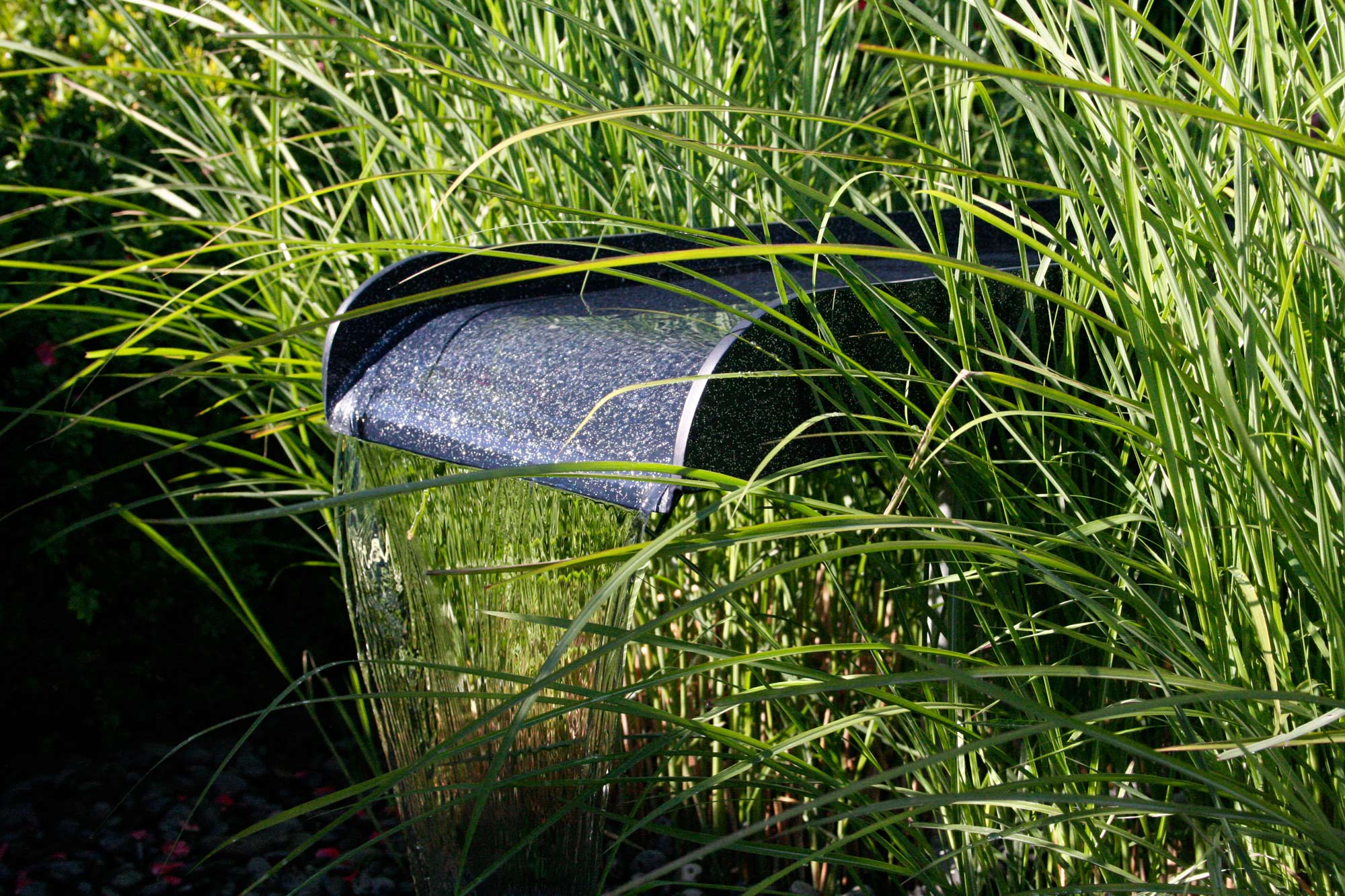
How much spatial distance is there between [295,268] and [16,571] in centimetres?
106

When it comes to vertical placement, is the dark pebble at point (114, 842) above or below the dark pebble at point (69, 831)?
below

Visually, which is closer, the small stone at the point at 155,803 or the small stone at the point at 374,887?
the small stone at the point at 374,887

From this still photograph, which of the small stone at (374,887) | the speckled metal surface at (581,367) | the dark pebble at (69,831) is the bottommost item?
the small stone at (374,887)

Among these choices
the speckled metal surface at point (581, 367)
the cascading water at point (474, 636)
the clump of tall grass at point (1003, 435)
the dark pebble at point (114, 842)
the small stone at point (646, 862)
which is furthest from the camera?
the dark pebble at point (114, 842)

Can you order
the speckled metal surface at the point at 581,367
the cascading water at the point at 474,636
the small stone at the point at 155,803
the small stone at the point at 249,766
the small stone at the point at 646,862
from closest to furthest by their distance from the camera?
1. the speckled metal surface at the point at 581,367
2. the cascading water at the point at 474,636
3. the small stone at the point at 646,862
4. the small stone at the point at 155,803
5. the small stone at the point at 249,766

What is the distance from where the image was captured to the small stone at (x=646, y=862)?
6.79 feet

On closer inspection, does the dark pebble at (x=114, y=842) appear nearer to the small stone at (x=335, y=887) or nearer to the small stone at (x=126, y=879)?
the small stone at (x=126, y=879)

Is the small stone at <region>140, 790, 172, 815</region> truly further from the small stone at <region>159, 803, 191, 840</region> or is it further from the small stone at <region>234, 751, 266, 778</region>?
the small stone at <region>234, 751, 266, 778</region>

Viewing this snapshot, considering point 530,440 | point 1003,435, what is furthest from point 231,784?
point 1003,435

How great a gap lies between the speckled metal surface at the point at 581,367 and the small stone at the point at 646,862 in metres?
0.99

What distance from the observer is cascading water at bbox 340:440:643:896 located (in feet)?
5.15

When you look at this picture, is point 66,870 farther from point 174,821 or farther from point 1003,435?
point 1003,435

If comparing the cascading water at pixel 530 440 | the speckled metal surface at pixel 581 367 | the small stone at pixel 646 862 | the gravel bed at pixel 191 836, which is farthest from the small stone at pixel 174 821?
the speckled metal surface at pixel 581 367

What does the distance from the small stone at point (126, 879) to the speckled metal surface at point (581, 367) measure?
1.10m
